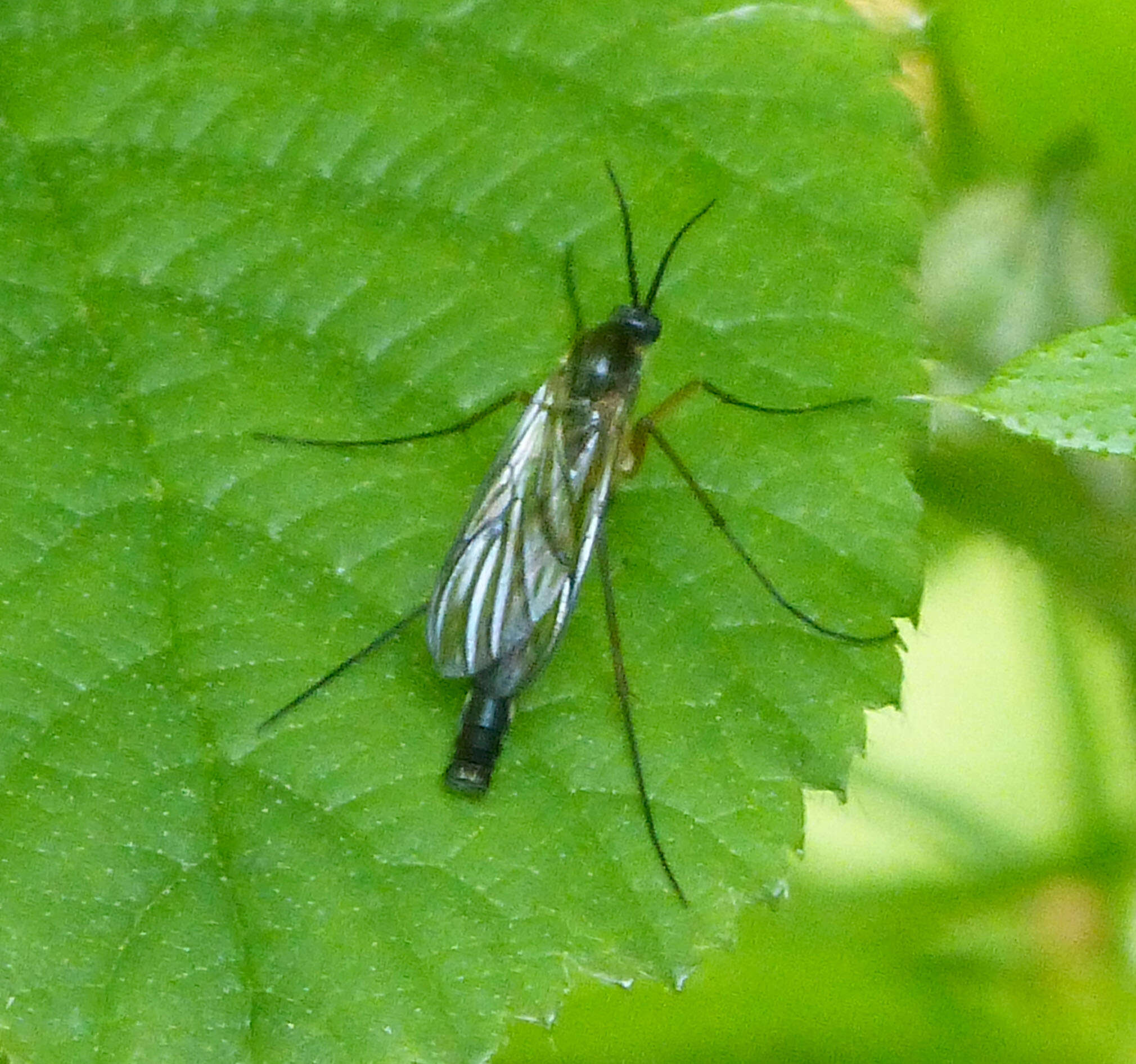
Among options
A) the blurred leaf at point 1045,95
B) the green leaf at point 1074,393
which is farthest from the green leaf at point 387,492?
the green leaf at point 1074,393

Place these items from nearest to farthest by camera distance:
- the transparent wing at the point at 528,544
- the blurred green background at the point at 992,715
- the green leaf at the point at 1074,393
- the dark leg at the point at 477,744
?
the green leaf at the point at 1074,393, the dark leg at the point at 477,744, the transparent wing at the point at 528,544, the blurred green background at the point at 992,715

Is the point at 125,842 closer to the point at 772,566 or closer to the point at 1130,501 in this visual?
the point at 772,566

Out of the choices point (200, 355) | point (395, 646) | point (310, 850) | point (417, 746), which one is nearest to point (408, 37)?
point (200, 355)

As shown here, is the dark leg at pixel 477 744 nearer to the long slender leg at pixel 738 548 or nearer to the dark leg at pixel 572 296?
the long slender leg at pixel 738 548

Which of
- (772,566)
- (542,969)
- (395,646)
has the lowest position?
(542,969)

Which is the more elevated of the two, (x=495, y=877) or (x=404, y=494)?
(x=404, y=494)

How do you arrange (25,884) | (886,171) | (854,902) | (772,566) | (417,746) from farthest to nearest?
(854,902) → (886,171) → (772,566) → (417,746) → (25,884)

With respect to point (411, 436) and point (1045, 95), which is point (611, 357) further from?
point (1045, 95)

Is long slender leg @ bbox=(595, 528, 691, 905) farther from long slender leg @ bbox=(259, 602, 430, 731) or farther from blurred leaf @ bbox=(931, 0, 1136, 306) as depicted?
blurred leaf @ bbox=(931, 0, 1136, 306)
